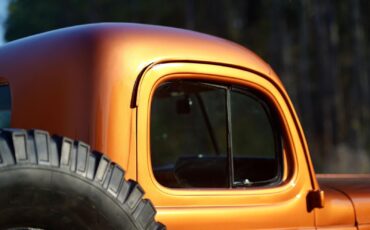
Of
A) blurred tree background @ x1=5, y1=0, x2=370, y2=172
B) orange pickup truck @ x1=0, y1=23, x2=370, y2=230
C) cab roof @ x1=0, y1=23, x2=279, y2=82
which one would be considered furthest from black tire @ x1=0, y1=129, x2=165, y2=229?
blurred tree background @ x1=5, y1=0, x2=370, y2=172

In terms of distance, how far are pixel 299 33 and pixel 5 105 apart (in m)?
28.4

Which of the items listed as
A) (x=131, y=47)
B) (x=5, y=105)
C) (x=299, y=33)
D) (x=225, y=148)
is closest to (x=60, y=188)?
(x=131, y=47)

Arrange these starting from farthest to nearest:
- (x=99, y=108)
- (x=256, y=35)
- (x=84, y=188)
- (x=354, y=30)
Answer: (x=256, y=35)
(x=354, y=30)
(x=99, y=108)
(x=84, y=188)

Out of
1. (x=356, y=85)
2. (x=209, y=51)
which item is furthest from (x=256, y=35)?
(x=209, y=51)

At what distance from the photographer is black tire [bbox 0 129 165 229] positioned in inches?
69.3

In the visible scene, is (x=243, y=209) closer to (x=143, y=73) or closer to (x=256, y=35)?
(x=143, y=73)

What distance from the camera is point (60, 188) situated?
5.97 feet

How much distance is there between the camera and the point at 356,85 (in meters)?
28.0

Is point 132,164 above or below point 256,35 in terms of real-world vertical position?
below

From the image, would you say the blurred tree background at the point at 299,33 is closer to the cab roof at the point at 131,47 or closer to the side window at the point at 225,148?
the side window at the point at 225,148

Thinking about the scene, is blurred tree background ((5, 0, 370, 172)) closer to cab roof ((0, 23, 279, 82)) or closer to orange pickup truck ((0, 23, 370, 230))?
orange pickup truck ((0, 23, 370, 230))

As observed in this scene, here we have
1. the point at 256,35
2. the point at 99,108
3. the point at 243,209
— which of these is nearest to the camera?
the point at 99,108

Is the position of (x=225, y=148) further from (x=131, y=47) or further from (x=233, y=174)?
(x=131, y=47)

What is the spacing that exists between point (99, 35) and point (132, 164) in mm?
474
